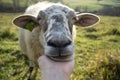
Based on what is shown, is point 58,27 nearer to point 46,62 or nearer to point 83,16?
point 46,62

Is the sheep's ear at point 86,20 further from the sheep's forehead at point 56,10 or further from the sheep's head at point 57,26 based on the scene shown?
the sheep's forehead at point 56,10

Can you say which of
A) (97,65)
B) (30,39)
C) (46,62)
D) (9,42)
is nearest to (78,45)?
(9,42)

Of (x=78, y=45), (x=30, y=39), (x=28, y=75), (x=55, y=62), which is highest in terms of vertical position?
(x=55, y=62)

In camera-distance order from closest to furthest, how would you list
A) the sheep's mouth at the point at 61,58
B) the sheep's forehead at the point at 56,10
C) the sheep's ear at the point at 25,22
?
the sheep's mouth at the point at 61,58 → the sheep's forehead at the point at 56,10 → the sheep's ear at the point at 25,22

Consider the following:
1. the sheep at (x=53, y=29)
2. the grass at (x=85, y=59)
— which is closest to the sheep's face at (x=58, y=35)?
the sheep at (x=53, y=29)

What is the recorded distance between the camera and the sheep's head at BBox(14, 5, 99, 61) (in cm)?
336

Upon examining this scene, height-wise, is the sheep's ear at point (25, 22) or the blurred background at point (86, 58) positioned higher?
the sheep's ear at point (25, 22)

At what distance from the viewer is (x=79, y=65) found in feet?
24.1

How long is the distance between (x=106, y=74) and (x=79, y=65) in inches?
69.1

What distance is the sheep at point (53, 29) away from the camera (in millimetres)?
3371

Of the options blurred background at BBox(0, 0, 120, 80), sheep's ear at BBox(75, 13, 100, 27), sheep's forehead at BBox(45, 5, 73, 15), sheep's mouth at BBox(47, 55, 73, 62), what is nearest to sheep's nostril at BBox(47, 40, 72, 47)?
sheep's mouth at BBox(47, 55, 73, 62)

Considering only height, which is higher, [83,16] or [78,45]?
[83,16]

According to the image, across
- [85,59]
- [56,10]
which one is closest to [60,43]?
[56,10]

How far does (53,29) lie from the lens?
3.69 meters
